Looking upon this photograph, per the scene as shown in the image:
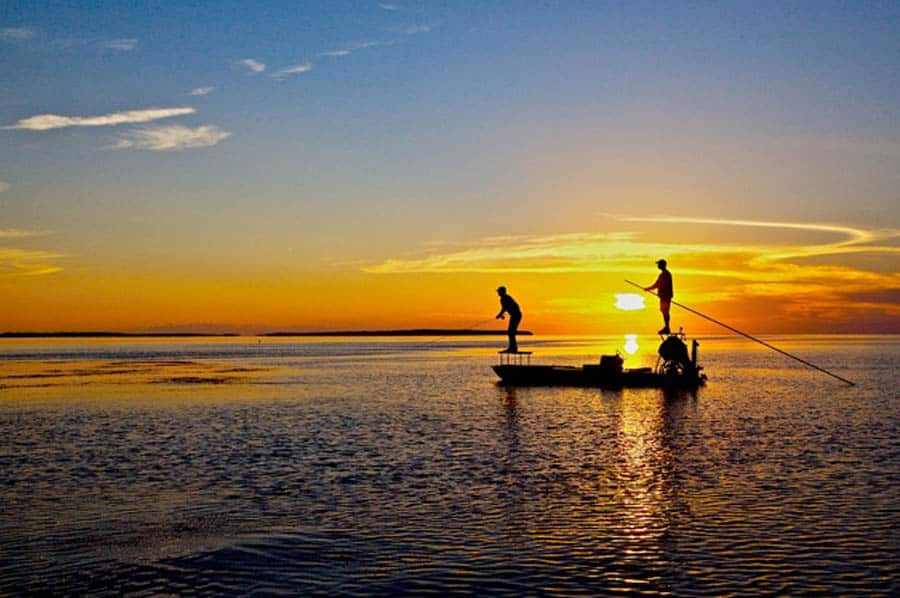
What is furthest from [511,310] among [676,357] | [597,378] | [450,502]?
[450,502]

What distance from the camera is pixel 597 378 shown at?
5078cm

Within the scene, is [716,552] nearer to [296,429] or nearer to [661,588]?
[661,588]

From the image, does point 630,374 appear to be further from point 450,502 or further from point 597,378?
point 450,502

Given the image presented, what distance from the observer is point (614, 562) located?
12648mm

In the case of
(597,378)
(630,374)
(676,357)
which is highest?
(676,357)

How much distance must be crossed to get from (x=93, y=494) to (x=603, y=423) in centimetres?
1949

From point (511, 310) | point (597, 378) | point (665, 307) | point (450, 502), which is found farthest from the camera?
point (597, 378)

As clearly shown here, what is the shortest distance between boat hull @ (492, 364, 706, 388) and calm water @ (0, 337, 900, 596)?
44.5 ft

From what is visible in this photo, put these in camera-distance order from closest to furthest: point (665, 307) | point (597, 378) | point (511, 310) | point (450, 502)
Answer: point (450, 502)
point (665, 307)
point (511, 310)
point (597, 378)

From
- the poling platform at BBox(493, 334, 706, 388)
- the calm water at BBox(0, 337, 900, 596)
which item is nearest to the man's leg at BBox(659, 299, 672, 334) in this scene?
the poling platform at BBox(493, 334, 706, 388)

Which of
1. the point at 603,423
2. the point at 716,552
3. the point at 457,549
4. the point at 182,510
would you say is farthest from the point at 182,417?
the point at 716,552

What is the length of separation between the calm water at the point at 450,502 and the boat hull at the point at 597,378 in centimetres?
1356

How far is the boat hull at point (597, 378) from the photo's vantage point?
49.8 metres

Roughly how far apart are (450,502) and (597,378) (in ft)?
114
